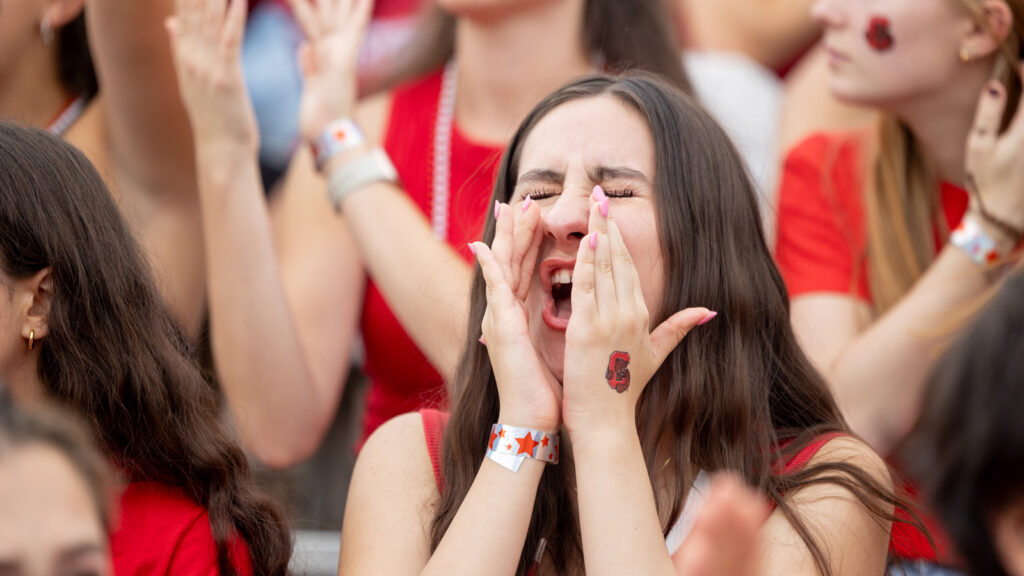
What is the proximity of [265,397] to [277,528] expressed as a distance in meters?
0.69

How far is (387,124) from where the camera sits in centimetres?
312

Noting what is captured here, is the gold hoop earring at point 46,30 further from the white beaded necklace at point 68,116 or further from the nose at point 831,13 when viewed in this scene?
the nose at point 831,13

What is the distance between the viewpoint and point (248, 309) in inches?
104

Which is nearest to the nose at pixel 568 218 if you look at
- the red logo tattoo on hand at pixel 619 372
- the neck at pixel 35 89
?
the red logo tattoo on hand at pixel 619 372

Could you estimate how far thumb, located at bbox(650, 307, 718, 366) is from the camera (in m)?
1.91

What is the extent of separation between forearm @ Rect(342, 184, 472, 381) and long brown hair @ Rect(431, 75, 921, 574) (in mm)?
406

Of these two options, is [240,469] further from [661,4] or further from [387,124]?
[661,4]

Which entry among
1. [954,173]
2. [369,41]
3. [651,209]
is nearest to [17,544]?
[651,209]

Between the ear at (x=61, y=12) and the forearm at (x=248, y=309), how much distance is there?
1.75 ft

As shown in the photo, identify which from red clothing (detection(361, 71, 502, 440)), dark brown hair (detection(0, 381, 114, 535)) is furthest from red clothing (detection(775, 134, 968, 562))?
dark brown hair (detection(0, 381, 114, 535))

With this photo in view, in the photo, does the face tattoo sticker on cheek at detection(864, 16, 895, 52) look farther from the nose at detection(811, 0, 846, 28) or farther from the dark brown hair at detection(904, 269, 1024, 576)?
the dark brown hair at detection(904, 269, 1024, 576)

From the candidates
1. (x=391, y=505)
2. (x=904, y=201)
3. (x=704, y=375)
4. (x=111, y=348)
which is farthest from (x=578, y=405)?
(x=904, y=201)

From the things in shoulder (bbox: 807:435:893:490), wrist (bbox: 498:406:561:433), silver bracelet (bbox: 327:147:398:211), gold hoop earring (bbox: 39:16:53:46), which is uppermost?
gold hoop earring (bbox: 39:16:53:46)

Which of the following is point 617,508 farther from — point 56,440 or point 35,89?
point 35,89
